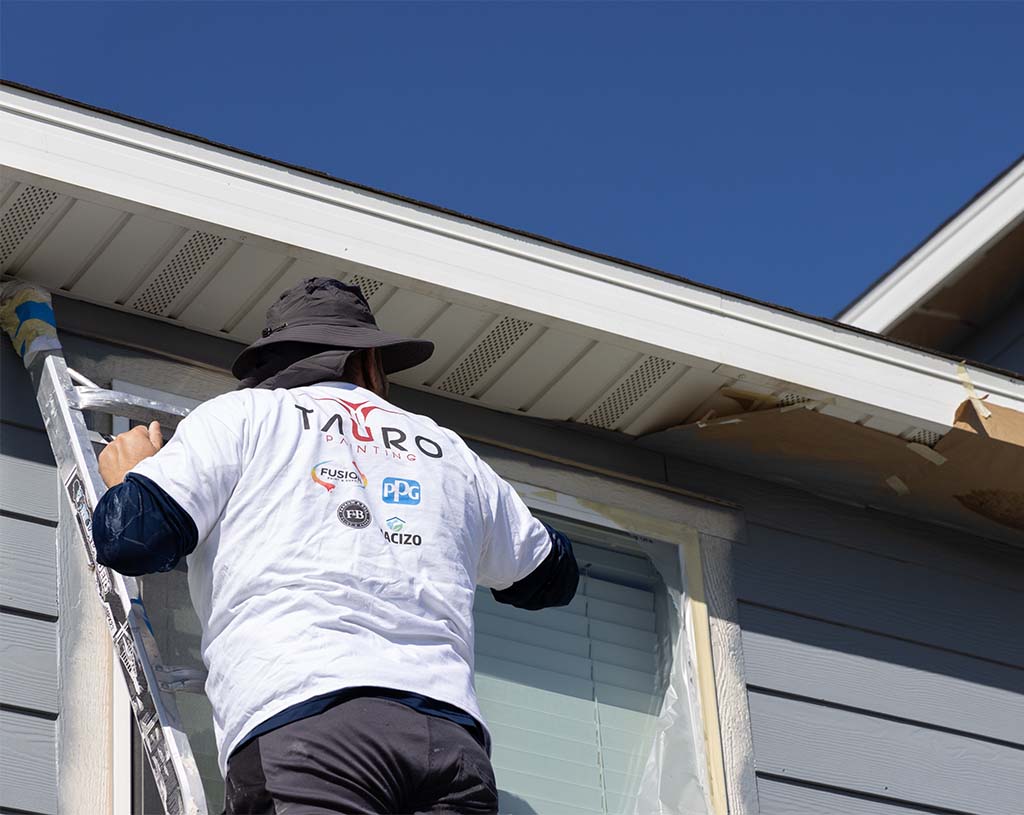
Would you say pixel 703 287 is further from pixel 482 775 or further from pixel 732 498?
pixel 482 775

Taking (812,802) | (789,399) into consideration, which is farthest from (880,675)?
(789,399)

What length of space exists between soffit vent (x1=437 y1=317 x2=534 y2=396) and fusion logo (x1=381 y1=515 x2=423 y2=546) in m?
1.56

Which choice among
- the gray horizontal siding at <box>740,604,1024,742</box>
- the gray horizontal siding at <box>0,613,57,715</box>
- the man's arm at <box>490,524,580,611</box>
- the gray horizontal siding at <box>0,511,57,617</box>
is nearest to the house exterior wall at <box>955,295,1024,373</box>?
the gray horizontal siding at <box>740,604,1024,742</box>

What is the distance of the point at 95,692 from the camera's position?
153 inches

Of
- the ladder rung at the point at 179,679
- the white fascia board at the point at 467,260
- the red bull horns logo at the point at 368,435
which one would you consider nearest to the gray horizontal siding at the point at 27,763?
the ladder rung at the point at 179,679

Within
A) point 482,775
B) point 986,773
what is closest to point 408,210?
point 482,775

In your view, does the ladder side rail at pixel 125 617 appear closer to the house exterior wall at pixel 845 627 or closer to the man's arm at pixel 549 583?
the house exterior wall at pixel 845 627

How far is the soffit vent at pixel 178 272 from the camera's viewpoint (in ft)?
14.5

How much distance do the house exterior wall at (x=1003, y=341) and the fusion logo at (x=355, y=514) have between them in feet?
16.0

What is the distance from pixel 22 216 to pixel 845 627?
2.63m

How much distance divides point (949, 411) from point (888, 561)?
0.54 m

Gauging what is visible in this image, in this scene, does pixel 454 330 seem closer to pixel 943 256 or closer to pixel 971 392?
pixel 971 392

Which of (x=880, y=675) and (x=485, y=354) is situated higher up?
(x=485, y=354)

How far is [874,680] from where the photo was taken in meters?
5.08
